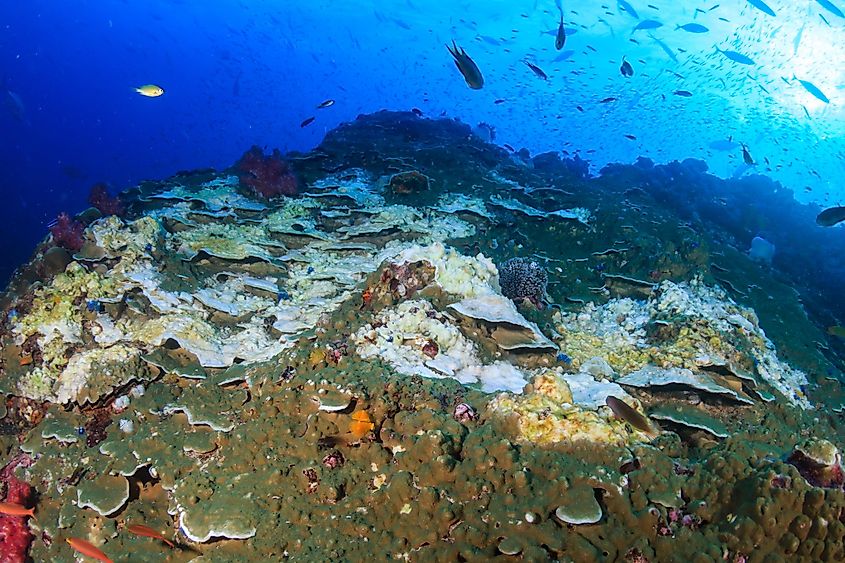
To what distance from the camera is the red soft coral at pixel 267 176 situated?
10.8 meters

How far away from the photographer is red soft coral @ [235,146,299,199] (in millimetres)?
10844

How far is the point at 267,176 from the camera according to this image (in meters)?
10.9

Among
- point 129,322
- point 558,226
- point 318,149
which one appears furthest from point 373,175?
point 129,322

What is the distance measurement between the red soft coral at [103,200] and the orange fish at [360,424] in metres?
7.87

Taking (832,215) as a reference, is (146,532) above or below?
below

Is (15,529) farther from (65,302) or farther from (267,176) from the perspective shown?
(267,176)

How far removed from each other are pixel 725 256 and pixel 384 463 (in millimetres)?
11195

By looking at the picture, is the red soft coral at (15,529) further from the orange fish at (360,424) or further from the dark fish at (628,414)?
the dark fish at (628,414)

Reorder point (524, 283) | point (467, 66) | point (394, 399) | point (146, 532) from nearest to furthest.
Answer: point (146, 532), point (394, 399), point (467, 66), point (524, 283)

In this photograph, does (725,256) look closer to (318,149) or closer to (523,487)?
(523,487)

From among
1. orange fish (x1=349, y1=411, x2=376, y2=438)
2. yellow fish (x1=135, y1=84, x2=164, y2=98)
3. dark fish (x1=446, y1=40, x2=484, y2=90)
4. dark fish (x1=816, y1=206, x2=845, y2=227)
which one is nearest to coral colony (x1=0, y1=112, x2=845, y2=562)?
orange fish (x1=349, y1=411, x2=376, y2=438)

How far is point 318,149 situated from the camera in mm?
14781

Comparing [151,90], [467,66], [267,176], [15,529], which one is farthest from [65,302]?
[467,66]

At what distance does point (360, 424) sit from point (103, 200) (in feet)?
26.9
